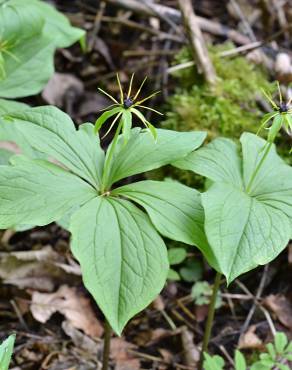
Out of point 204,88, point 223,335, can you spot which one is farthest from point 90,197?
point 204,88

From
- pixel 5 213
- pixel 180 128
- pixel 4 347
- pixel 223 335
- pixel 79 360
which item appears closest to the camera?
pixel 4 347

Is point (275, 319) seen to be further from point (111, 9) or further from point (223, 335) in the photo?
point (111, 9)

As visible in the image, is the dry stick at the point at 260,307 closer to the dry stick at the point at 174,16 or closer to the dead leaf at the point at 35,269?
the dead leaf at the point at 35,269

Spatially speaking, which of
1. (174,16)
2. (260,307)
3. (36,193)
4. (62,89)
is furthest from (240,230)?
(174,16)

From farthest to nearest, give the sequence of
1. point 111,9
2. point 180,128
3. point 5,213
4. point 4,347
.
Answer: point 111,9 → point 180,128 → point 5,213 → point 4,347

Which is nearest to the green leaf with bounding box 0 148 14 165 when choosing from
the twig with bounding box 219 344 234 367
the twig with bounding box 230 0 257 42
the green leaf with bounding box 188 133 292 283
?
the green leaf with bounding box 188 133 292 283

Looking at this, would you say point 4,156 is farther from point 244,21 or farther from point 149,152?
point 244,21
